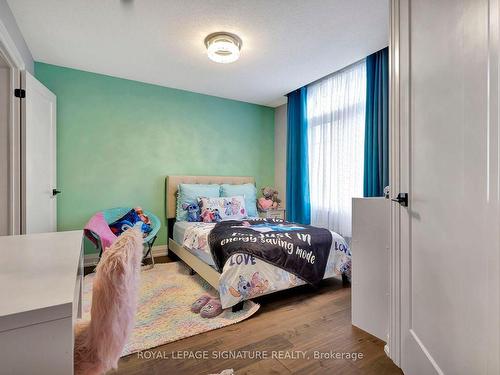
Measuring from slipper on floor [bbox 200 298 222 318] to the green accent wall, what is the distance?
1.85 m

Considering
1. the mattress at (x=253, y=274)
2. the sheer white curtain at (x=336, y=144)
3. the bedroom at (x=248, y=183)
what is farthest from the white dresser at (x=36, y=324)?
the sheer white curtain at (x=336, y=144)

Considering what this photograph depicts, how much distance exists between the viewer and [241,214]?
346 centimetres

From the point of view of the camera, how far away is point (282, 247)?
2.14 m

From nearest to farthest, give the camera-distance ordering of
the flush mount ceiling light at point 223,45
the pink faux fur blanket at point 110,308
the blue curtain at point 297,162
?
the pink faux fur blanket at point 110,308
the flush mount ceiling light at point 223,45
the blue curtain at point 297,162

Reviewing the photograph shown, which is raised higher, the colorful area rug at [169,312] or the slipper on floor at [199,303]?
the slipper on floor at [199,303]

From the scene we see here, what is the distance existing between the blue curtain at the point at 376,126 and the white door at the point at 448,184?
141 cm

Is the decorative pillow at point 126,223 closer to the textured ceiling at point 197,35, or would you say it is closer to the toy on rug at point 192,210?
the toy on rug at point 192,210

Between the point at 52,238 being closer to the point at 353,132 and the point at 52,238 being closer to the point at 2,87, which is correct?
the point at 2,87

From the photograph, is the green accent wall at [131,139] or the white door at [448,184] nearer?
the white door at [448,184]

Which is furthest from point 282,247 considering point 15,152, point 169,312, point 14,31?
point 14,31

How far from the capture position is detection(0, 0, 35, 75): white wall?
1818mm

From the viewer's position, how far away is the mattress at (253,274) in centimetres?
191

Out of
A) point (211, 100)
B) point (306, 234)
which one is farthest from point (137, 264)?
point (211, 100)

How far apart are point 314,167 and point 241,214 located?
1.26 meters
